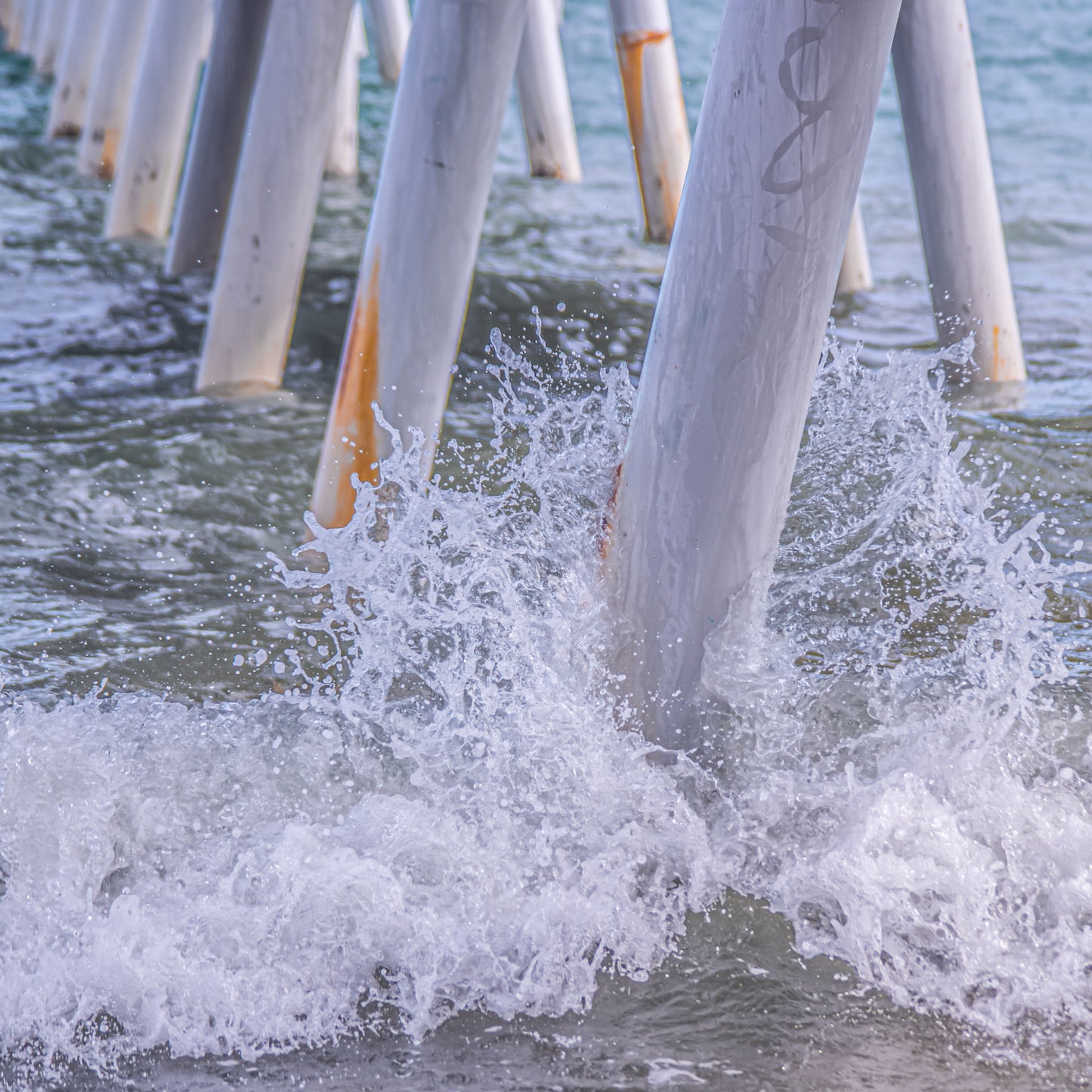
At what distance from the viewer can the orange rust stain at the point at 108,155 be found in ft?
31.9

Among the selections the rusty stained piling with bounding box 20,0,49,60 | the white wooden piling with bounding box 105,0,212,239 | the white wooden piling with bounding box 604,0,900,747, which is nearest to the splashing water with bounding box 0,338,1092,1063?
the white wooden piling with bounding box 604,0,900,747

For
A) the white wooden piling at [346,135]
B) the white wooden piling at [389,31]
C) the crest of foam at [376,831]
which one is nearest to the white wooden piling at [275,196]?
the crest of foam at [376,831]

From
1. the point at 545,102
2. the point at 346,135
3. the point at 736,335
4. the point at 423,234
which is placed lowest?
the point at 736,335

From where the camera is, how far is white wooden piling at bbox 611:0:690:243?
24.2ft

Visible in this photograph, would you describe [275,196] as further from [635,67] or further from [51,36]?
[51,36]

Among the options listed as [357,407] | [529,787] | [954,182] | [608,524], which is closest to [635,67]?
[954,182]

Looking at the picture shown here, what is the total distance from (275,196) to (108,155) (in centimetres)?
548

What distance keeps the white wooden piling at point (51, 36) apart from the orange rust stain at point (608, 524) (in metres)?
13.2

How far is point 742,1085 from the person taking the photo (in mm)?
2127

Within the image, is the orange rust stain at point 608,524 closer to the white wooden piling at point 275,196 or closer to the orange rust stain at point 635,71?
the white wooden piling at point 275,196

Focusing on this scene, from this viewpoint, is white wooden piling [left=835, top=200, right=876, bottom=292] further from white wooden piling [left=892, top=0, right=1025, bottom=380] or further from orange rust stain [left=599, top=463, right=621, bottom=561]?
orange rust stain [left=599, top=463, right=621, bottom=561]

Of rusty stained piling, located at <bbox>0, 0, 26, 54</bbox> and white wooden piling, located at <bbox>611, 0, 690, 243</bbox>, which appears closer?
white wooden piling, located at <bbox>611, 0, 690, 243</bbox>

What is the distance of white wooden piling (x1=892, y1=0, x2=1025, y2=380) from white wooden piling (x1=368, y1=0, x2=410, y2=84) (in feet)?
27.6

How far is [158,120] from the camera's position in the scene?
761 cm
